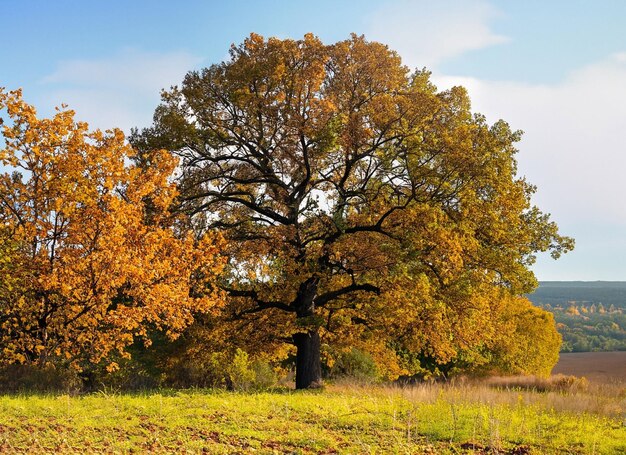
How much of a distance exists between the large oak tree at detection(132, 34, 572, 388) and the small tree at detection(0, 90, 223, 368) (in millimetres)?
3734

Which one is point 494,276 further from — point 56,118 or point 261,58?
point 56,118

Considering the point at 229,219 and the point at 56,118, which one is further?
the point at 229,219

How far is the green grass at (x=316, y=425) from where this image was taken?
10.3 m

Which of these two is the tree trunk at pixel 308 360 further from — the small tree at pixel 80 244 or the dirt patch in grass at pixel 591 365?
the dirt patch in grass at pixel 591 365

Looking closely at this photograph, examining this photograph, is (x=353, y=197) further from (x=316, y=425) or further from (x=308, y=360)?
(x=316, y=425)

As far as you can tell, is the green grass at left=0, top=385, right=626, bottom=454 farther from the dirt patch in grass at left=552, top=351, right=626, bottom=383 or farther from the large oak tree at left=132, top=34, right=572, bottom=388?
the dirt patch in grass at left=552, top=351, right=626, bottom=383

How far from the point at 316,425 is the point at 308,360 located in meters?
10.9

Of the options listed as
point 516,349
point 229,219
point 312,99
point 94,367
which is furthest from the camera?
point 516,349

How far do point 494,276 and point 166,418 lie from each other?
517 inches

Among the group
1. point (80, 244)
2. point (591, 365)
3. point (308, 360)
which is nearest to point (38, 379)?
point (80, 244)

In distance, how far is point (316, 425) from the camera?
1229 centimetres

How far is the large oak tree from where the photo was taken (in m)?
20.2

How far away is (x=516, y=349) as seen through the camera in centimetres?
4950

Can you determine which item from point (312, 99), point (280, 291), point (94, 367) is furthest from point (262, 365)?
point (312, 99)
